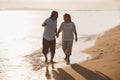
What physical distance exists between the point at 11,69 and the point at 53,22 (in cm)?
43

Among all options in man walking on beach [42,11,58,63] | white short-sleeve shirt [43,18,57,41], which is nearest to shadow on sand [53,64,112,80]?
man walking on beach [42,11,58,63]

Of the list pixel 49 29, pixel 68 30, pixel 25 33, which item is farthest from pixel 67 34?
pixel 25 33

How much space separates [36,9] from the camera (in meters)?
2.57

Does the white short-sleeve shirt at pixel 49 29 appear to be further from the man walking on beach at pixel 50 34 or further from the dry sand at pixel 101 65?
the dry sand at pixel 101 65

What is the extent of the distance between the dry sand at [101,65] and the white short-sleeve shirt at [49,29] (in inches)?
9.2

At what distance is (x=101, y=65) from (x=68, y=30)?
33 cm

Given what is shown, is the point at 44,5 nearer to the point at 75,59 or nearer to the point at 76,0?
the point at 76,0

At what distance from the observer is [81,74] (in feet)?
8.66

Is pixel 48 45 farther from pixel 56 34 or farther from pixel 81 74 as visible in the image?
pixel 81 74

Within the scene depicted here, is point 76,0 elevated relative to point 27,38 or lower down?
elevated

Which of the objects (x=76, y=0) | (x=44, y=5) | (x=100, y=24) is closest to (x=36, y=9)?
(x=44, y=5)

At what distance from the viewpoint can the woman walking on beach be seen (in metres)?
2.60

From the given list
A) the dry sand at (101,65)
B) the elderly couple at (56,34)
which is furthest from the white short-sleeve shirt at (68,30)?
the dry sand at (101,65)

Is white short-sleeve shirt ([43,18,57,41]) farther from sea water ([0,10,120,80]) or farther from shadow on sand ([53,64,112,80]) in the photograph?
shadow on sand ([53,64,112,80])
